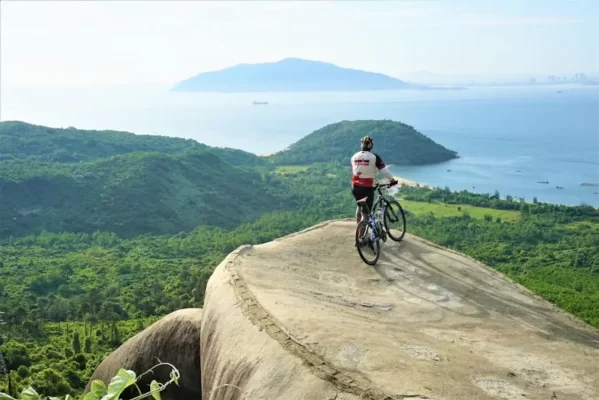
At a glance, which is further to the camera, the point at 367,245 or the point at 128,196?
the point at 128,196

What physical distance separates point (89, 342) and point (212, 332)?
26883mm

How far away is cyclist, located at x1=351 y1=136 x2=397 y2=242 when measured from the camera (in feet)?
31.2

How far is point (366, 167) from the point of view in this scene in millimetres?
9555

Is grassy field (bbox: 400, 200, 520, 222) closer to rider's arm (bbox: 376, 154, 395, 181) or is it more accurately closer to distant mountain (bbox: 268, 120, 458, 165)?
distant mountain (bbox: 268, 120, 458, 165)

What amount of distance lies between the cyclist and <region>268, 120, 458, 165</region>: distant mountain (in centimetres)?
9498

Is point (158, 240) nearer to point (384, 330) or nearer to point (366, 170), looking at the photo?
point (366, 170)

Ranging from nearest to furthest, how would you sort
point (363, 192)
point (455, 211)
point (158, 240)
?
1. point (363, 192)
2. point (158, 240)
3. point (455, 211)

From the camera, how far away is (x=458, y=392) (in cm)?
470

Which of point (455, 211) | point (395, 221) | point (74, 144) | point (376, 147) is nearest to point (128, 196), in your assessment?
point (74, 144)

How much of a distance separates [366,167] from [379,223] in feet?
3.24

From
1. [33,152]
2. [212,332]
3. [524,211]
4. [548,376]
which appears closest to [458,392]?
[548,376]

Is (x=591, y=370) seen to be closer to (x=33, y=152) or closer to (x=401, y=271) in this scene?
(x=401, y=271)

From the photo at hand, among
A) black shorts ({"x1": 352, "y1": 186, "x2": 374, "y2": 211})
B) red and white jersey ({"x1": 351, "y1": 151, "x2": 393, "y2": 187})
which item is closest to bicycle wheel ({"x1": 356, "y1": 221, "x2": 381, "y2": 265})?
black shorts ({"x1": 352, "y1": 186, "x2": 374, "y2": 211})

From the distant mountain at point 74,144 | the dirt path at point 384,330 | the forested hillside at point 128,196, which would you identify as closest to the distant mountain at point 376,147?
the distant mountain at point 74,144
